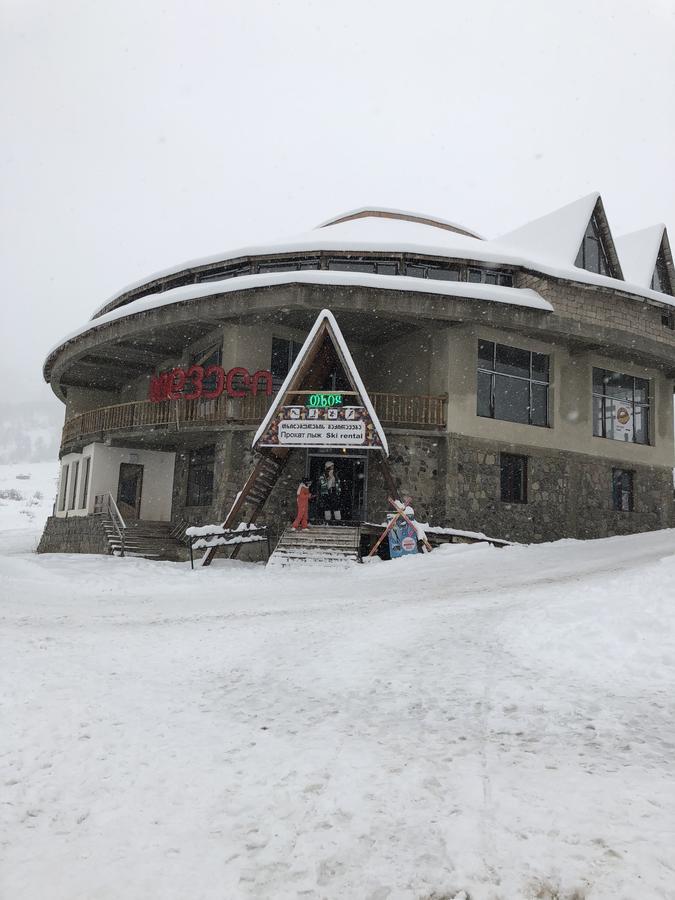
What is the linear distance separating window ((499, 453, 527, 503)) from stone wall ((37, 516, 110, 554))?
13.3 m

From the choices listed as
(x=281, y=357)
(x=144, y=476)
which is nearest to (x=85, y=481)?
(x=144, y=476)

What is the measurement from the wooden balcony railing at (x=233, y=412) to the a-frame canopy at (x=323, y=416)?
2978 mm

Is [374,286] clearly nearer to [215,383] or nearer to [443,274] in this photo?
[443,274]

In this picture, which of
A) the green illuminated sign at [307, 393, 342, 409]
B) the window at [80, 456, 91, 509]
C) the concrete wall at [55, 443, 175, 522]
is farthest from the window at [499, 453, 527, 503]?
the window at [80, 456, 91, 509]

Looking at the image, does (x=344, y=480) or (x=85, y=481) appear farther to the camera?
(x=85, y=481)

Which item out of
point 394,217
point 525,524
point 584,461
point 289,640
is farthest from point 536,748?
point 394,217

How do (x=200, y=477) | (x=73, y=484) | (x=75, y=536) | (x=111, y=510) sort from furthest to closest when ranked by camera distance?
(x=73, y=484) < (x=75, y=536) < (x=111, y=510) < (x=200, y=477)

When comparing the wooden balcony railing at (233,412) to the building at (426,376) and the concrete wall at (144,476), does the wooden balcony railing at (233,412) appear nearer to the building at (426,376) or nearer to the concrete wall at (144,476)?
the building at (426,376)

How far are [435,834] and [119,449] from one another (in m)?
24.6

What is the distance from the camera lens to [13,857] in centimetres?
277

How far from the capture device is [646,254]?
26828mm

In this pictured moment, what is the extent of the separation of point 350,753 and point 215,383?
18943mm

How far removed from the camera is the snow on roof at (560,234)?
23828mm

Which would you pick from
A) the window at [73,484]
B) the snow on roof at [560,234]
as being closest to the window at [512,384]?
the snow on roof at [560,234]
